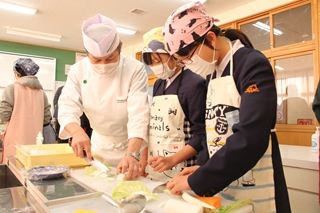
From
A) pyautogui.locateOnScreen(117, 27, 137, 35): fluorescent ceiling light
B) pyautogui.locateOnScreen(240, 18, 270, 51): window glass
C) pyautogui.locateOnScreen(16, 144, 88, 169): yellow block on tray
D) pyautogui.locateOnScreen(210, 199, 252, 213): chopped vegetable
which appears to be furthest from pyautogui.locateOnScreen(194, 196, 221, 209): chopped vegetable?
pyautogui.locateOnScreen(117, 27, 137, 35): fluorescent ceiling light

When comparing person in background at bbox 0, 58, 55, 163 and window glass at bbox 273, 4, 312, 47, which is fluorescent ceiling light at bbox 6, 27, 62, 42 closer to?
person in background at bbox 0, 58, 55, 163

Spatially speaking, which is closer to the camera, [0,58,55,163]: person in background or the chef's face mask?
the chef's face mask

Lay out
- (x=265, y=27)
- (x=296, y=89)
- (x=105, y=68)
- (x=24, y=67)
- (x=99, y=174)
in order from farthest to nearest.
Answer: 1. (x=265, y=27)
2. (x=296, y=89)
3. (x=24, y=67)
4. (x=105, y=68)
5. (x=99, y=174)

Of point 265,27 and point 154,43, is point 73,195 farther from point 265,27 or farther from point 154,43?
point 265,27

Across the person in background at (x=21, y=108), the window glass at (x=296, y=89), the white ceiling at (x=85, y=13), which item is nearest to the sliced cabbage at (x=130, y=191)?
the person in background at (x=21, y=108)

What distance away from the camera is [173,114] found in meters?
1.14

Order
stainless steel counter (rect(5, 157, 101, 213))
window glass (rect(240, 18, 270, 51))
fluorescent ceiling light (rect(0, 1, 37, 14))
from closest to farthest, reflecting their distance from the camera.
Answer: stainless steel counter (rect(5, 157, 101, 213)) → window glass (rect(240, 18, 270, 51)) → fluorescent ceiling light (rect(0, 1, 37, 14))

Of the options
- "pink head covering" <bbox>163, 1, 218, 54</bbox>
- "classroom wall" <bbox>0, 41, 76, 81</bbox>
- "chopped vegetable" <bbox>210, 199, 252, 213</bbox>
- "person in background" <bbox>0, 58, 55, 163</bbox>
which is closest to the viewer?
"chopped vegetable" <bbox>210, 199, 252, 213</bbox>

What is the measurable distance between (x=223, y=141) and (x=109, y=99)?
63 centimetres

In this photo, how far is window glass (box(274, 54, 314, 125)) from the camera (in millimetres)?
3281

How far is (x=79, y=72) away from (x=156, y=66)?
0.40m

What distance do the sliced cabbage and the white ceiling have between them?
3417 mm

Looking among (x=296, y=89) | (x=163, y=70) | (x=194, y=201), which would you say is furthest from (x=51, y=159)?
(x=296, y=89)

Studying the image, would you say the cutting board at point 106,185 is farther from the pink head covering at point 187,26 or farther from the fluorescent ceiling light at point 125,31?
the fluorescent ceiling light at point 125,31
